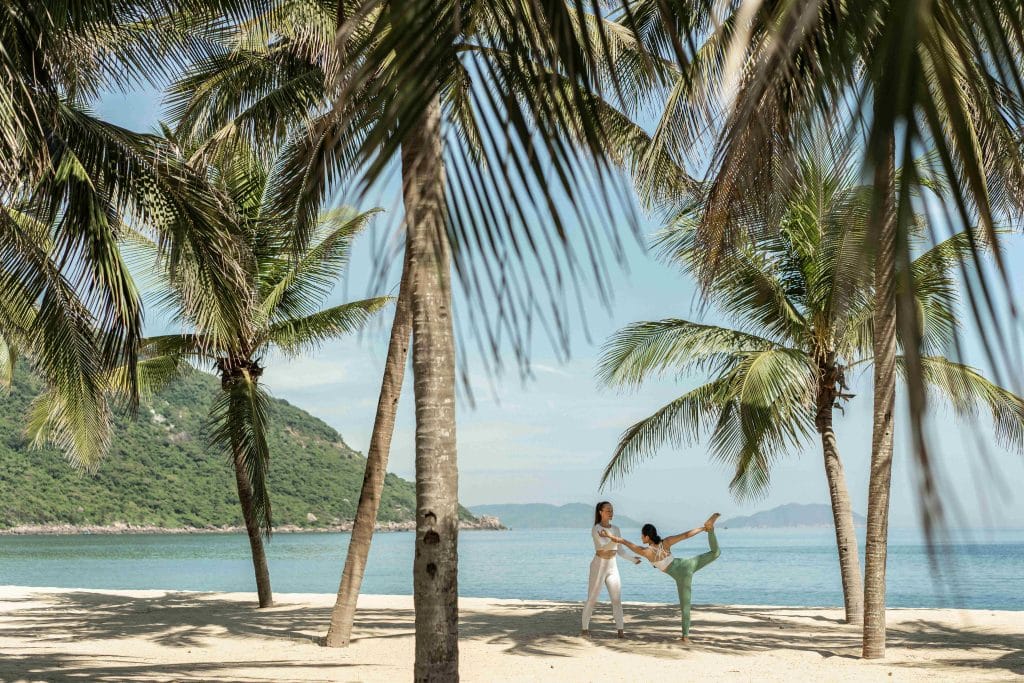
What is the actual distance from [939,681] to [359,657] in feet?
17.5

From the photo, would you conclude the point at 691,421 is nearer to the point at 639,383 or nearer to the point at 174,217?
the point at 639,383

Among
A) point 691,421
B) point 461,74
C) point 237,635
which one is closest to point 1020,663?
point 691,421

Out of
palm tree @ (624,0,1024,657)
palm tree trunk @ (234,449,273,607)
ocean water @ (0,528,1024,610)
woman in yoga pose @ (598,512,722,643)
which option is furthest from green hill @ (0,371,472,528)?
palm tree @ (624,0,1024,657)

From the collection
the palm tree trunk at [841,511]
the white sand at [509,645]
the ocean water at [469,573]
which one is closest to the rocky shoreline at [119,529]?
the ocean water at [469,573]

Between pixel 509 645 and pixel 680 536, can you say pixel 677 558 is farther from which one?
pixel 509 645

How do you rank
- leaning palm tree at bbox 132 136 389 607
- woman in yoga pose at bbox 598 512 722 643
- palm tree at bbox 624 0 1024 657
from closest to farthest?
palm tree at bbox 624 0 1024 657, woman in yoga pose at bbox 598 512 722 643, leaning palm tree at bbox 132 136 389 607

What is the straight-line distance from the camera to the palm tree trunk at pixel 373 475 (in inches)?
422

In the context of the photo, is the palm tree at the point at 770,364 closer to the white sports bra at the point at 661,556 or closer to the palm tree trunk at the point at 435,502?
the white sports bra at the point at 661,556

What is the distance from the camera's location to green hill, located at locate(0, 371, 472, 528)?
231 feet

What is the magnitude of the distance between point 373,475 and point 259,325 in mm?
5038

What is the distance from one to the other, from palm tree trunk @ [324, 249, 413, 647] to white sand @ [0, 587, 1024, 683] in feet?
1.41

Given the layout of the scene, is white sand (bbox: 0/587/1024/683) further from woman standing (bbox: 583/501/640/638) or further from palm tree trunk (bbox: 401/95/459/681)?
palm tree trunk (bbox: 401/95/459/681)

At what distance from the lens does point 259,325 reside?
15.2 m

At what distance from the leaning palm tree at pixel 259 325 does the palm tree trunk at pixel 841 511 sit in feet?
21.3
